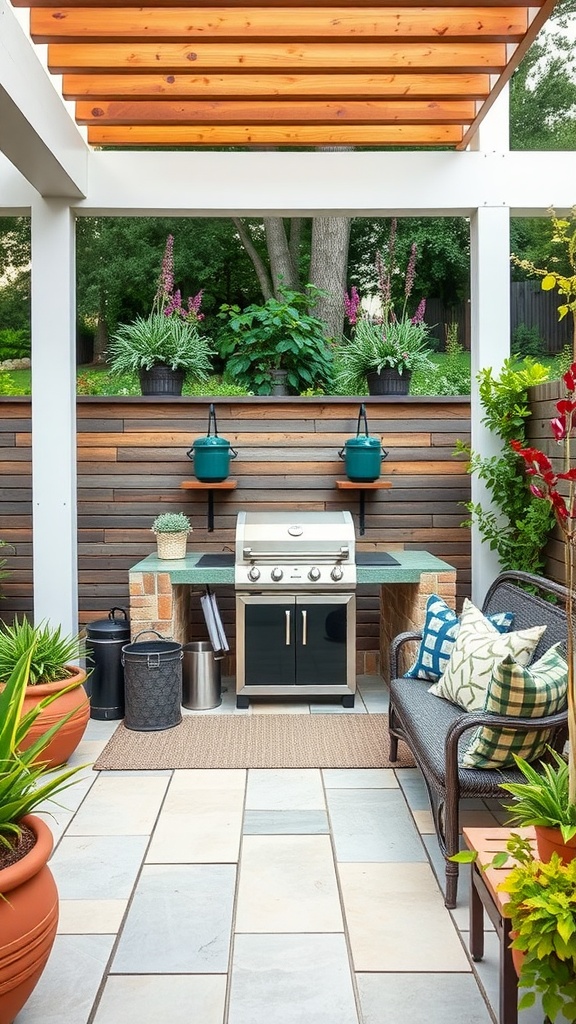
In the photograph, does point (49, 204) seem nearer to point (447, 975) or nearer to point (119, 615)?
point (119, 615)

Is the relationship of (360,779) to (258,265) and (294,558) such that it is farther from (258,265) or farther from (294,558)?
(258,265)

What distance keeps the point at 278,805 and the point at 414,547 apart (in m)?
2.49

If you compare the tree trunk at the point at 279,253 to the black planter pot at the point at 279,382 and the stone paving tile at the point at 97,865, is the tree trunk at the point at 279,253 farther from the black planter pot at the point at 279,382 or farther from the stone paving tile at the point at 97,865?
the stone paving tile at the point at 97,865

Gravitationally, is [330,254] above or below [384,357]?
above

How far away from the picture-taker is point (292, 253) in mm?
10992

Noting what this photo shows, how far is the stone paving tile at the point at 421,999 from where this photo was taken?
2146 millimetres

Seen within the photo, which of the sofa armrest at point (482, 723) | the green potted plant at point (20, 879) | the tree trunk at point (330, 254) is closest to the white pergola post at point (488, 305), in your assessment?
the sofa armrest at point (482, 723)

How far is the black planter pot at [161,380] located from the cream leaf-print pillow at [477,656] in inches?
109

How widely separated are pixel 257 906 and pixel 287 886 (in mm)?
167

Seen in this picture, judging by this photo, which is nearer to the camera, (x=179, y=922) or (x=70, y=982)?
(x=70, y=982)

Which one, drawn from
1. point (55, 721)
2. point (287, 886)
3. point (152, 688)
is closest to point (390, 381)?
point (152, 688)

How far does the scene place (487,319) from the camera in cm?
506

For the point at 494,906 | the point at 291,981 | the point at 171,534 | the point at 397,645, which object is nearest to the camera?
the point at 494,906

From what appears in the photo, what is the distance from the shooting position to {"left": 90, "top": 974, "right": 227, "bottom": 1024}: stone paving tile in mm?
2146
